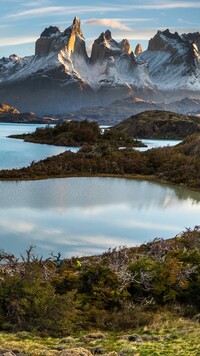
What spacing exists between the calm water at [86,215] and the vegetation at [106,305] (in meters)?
4.20

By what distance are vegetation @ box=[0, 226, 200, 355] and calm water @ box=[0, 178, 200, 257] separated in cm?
420

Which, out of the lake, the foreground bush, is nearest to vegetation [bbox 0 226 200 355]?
the foreground bush

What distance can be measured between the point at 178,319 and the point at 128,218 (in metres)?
15.3

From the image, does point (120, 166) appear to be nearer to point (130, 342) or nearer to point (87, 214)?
point (87, 214)

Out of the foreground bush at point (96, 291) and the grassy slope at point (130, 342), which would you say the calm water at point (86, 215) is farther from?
the grassy slope at point (130, 342)

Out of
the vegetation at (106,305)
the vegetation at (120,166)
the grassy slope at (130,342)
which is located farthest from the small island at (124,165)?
the grassy slope at (130,342)

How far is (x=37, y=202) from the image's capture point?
36.3 meters

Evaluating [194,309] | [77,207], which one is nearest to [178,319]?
[194,309]

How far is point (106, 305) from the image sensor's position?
58.4ft

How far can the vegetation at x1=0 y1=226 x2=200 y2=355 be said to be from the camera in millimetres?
14242

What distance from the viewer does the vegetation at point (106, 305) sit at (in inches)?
561

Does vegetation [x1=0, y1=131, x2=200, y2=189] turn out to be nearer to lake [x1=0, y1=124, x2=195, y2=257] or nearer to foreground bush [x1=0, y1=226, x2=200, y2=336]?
lake [x1=0, y1=124, x2=195, y2=257]

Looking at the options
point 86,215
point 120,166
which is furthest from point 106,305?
point 120,166

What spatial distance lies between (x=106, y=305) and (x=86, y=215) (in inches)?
590
